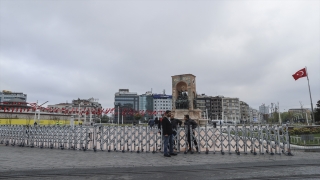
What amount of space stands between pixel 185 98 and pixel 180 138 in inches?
726

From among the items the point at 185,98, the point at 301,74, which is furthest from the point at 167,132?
the point at 301,74

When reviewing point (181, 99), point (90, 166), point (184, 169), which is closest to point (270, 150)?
point (184, 169)

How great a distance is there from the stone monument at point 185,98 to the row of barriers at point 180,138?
16.9 metres

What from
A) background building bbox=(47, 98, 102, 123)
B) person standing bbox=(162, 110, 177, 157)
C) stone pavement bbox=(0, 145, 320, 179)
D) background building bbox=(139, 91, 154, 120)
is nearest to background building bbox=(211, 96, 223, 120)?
background building bbox=(139, 91, 154, 120)

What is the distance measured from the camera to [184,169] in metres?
6.09

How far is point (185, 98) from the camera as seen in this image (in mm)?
27438

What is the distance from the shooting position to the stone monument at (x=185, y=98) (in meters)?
26.8

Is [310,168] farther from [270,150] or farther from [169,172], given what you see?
[169,172]

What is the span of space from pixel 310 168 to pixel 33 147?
38.2ft

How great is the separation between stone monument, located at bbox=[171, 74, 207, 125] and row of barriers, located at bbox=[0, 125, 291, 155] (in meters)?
16.9

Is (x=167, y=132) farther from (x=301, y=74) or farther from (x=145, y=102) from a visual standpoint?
(x=145, y=102)

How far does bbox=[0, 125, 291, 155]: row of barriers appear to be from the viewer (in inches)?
336

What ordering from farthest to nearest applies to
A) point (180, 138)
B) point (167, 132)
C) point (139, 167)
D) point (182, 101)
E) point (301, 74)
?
point (182, 101) < point (301, 74) < point (180, 138) < point (167, 132) < point (139, 167)

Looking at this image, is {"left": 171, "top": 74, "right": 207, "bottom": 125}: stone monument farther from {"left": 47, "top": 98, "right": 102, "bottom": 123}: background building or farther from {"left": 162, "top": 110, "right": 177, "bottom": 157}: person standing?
{"left": 162, "top": 110, "right": 177, "bottom": 157}: person standing
